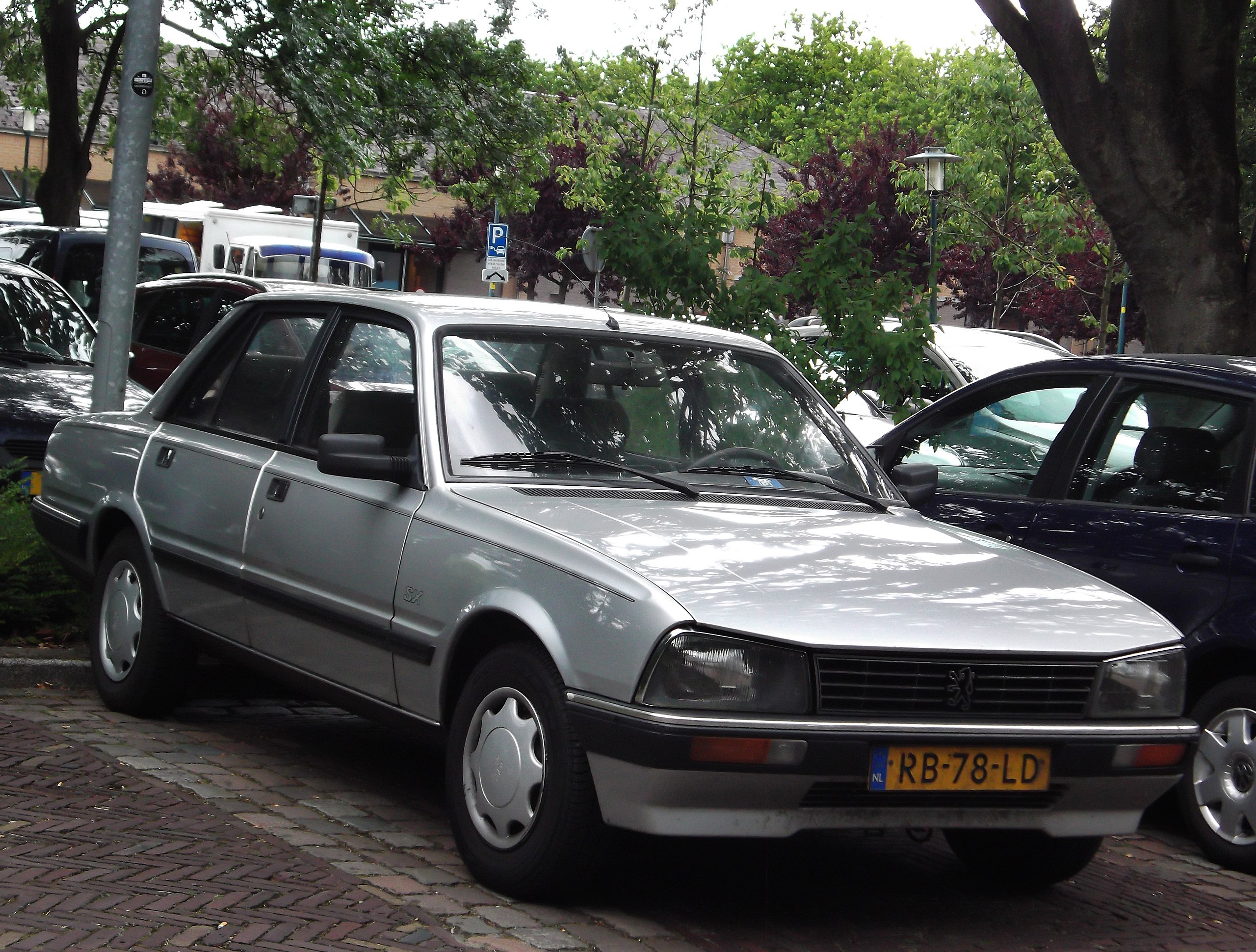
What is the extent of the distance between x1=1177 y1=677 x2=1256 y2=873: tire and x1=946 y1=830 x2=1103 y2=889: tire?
80 cm

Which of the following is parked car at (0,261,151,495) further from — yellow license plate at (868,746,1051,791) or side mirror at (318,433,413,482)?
yellow license plate at (868,746,1051,791)

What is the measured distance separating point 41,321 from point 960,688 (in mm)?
8381

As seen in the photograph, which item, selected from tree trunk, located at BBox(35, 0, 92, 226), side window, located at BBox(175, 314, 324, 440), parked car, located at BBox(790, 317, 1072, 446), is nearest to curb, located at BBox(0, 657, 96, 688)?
side window, located at BBox(175, 314, 324, 440)

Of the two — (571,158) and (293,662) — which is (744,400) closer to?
(293,662)

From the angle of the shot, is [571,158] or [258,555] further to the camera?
[571,158]

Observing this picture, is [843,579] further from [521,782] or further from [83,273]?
[83,273]

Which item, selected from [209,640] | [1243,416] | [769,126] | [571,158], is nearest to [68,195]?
[209,640]

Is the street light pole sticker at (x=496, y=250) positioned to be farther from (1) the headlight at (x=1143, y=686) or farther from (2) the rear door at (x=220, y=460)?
(1) the headlight at (x=1143, y=686)

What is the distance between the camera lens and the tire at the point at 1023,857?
5000 millimetres

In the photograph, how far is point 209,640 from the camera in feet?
20.0

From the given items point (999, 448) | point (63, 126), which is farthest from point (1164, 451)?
point (63, 126)

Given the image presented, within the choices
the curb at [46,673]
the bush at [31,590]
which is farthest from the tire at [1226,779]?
the bush at [31,590]

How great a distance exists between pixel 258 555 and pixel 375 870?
1448mm

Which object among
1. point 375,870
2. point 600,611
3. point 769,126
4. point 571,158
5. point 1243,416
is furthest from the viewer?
point 769,126
